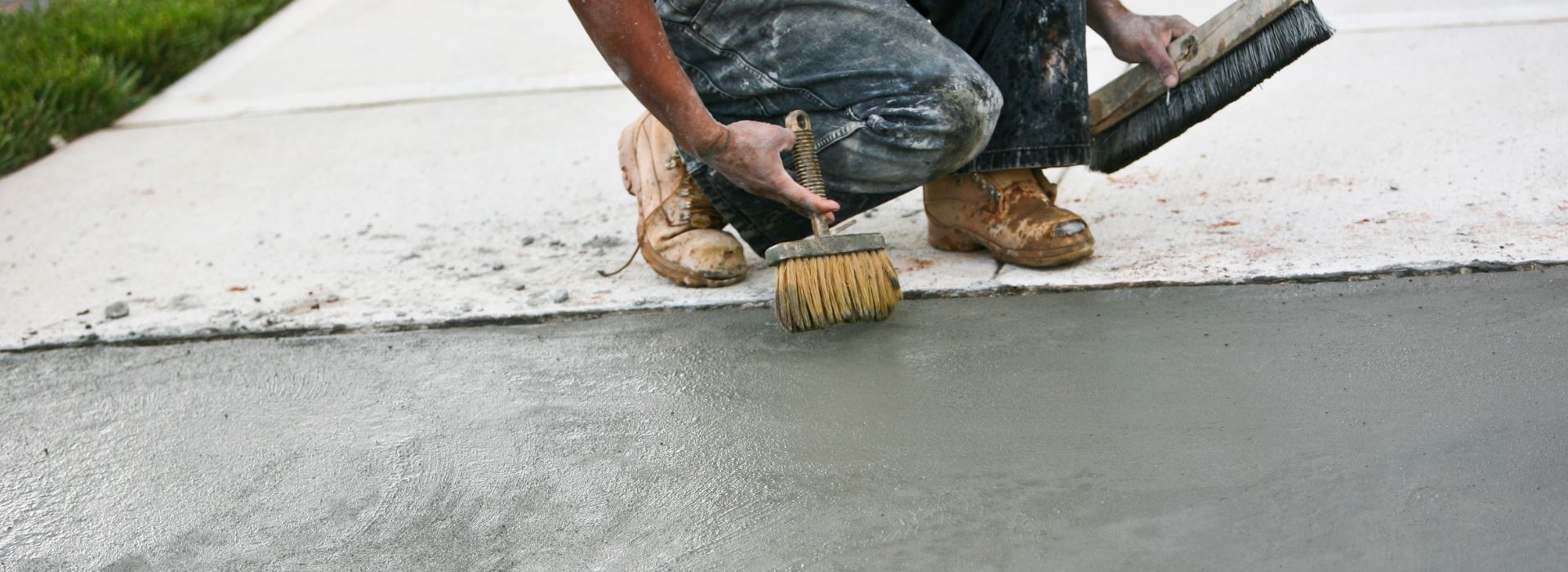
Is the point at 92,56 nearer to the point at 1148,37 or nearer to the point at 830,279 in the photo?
the point at 830,279

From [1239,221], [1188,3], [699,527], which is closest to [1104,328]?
[1239,221]

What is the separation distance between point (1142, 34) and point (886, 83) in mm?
514

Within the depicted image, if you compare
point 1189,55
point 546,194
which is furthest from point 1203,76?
point 546,194

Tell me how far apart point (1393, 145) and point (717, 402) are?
1.74 meters

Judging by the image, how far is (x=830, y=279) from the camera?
7.43 ft

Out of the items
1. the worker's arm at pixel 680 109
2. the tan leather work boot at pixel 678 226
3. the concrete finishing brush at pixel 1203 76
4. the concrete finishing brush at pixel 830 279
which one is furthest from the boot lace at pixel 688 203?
the concrete finishing brush at pixel 1203 76

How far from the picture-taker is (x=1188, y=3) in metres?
4.33

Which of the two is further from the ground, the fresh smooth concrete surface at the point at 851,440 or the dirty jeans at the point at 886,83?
the dirty jeans at the point at 886,83

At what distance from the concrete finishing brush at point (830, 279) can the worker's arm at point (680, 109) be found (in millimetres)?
75

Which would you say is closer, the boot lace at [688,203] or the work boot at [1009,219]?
the work boot at [1009,219]

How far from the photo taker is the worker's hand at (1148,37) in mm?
2520

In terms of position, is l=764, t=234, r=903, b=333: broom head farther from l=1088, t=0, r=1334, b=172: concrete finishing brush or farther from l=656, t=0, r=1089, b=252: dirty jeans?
l=1088, t=0, r=1334, b=172: concrete finishing brush

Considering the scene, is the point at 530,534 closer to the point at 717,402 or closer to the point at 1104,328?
the point at 717,402

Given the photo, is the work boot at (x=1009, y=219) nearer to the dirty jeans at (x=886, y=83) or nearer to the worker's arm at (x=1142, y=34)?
the dirty jeans at (x=886, y=83)
